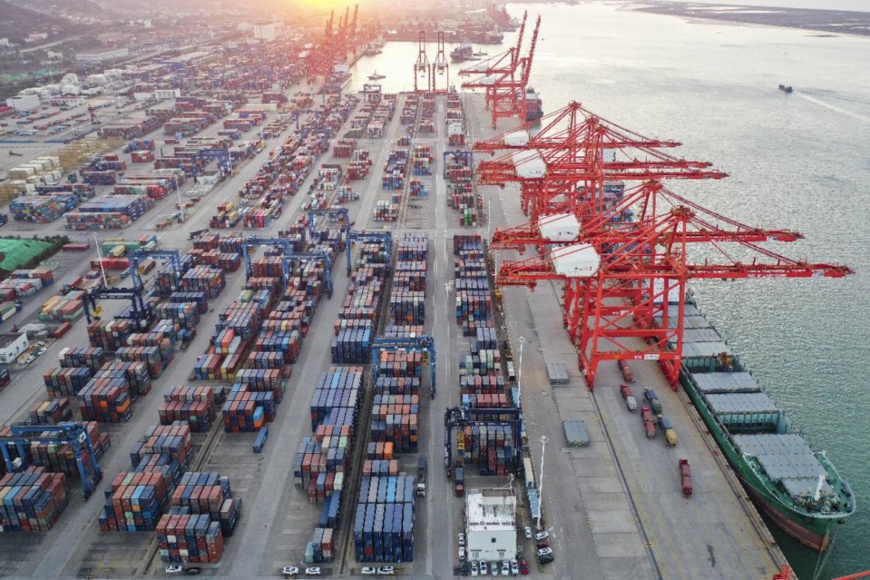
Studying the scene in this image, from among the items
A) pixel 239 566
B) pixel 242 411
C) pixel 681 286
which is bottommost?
pixel 239 566

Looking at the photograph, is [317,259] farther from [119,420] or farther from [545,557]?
[545,557]

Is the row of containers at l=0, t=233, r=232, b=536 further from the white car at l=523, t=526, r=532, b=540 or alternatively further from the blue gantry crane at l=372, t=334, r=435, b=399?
the white car at l=523, t=526, r=532, b=540

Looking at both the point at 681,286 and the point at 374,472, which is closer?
the point at 374,472

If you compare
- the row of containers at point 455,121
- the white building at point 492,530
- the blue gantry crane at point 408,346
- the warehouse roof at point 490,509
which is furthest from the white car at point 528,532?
the row of containers at point 455,121

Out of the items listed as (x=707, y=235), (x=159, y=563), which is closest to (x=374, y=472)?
(x=159, y=563)

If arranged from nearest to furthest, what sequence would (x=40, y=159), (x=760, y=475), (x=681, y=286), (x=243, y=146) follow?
(x=760, y=475) → (x=681, y=286) → (x=40, y=159) → (x=243, y=146)

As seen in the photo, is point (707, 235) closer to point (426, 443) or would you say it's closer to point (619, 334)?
→ point (619, 334)

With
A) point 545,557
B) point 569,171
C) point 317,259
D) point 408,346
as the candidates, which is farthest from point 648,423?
point 569,171
